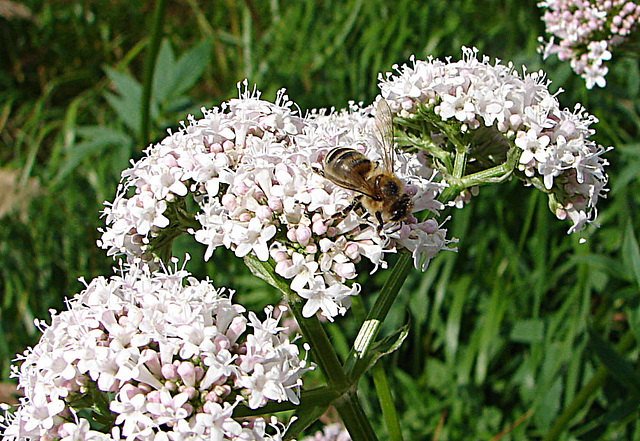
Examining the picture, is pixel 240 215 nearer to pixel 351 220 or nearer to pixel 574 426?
pixel 351 220

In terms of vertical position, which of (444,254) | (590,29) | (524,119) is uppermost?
(590,29)

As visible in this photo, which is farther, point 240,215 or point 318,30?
point 318,30

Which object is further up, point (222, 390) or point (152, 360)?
point (152, 360)

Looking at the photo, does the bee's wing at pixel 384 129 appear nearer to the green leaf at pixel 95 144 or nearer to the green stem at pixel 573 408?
the green stem at pixel 573 408

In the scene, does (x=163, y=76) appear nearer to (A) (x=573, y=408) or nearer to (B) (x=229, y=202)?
(B) (x=229, y=202)

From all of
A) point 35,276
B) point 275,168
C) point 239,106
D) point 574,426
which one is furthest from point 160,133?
point 574,426

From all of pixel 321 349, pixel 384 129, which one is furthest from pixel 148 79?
pixel 321 349

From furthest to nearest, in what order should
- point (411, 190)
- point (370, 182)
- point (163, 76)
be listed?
point (163, 76) → point (411, 190) → point (370, 182)
